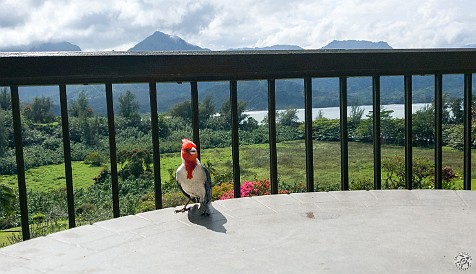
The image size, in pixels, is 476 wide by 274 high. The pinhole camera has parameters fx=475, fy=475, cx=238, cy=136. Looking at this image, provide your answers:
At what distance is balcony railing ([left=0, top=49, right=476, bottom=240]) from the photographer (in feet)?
5.38

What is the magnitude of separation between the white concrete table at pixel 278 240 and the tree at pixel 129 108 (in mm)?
7219

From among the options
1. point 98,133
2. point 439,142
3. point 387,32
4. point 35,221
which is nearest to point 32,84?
point 439,142

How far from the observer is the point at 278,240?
103cm

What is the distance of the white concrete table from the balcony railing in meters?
0.64

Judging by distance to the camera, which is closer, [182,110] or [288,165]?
[182,110]

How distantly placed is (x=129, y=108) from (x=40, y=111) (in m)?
1.48

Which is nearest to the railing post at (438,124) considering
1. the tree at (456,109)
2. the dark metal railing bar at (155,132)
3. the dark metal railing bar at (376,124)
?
the dark metal railing bar at (376,124)

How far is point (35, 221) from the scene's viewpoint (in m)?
8.60

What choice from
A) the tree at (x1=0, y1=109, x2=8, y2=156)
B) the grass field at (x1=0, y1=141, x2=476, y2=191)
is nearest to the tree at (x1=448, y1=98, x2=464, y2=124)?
the grass field at (x1=0, y1=141, x2=476, y2=191)

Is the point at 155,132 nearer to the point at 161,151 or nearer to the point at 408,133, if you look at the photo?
the point at 408,133

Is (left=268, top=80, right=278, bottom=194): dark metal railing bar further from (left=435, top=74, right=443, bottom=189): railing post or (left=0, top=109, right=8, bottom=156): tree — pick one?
(left=0, top=109, right=8, bottom=156): tree

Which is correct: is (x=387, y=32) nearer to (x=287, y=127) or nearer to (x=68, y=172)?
(x=287, y=127)

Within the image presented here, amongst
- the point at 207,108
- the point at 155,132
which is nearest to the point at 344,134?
the point at 155,132

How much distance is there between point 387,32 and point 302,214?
1814cm
